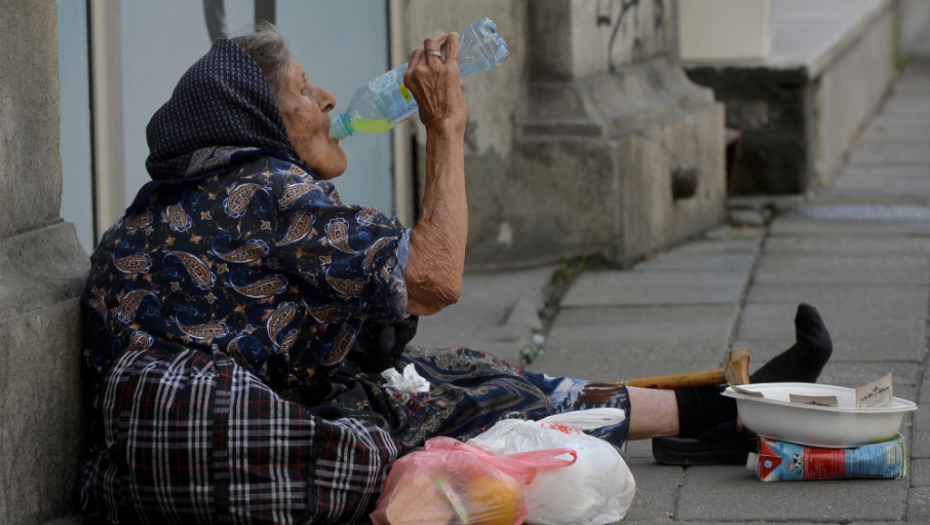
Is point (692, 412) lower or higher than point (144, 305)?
lower

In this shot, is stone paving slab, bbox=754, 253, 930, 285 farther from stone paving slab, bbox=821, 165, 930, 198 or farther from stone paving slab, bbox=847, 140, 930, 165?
stone paving slab, bbox=847, 140, 930, 165

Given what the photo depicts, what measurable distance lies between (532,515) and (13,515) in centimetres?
104

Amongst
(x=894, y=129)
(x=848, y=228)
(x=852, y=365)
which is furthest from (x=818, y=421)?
(x=894, y=129)

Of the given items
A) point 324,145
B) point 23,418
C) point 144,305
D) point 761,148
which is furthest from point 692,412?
point 761,148

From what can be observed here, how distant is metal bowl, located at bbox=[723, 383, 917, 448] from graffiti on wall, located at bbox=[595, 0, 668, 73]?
323 cm

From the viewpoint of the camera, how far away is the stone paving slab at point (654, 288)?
5.02m

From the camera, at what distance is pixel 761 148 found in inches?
287

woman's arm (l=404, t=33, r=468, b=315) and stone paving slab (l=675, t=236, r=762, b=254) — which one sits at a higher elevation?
woman's arm (l=404, t=33, r=468, b=315)

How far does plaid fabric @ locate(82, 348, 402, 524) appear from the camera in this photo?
7.85ft

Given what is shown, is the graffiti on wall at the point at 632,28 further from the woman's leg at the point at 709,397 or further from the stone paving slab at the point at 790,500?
the stone paving slab at the point at 790,500

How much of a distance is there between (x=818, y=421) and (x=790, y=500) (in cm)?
19

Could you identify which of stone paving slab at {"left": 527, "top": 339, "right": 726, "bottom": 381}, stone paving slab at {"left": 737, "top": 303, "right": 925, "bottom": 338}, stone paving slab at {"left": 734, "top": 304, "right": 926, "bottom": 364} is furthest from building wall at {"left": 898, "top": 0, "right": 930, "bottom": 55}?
stone paving slab at {"left": 527, "top": 339, "right": 726, "bottom": 381}

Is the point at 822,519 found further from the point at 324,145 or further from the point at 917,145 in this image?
the point at 917,145

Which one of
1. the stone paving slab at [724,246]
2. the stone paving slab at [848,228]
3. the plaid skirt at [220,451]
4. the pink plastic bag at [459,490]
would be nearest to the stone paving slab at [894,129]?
the stone paving slab at [848,228]
